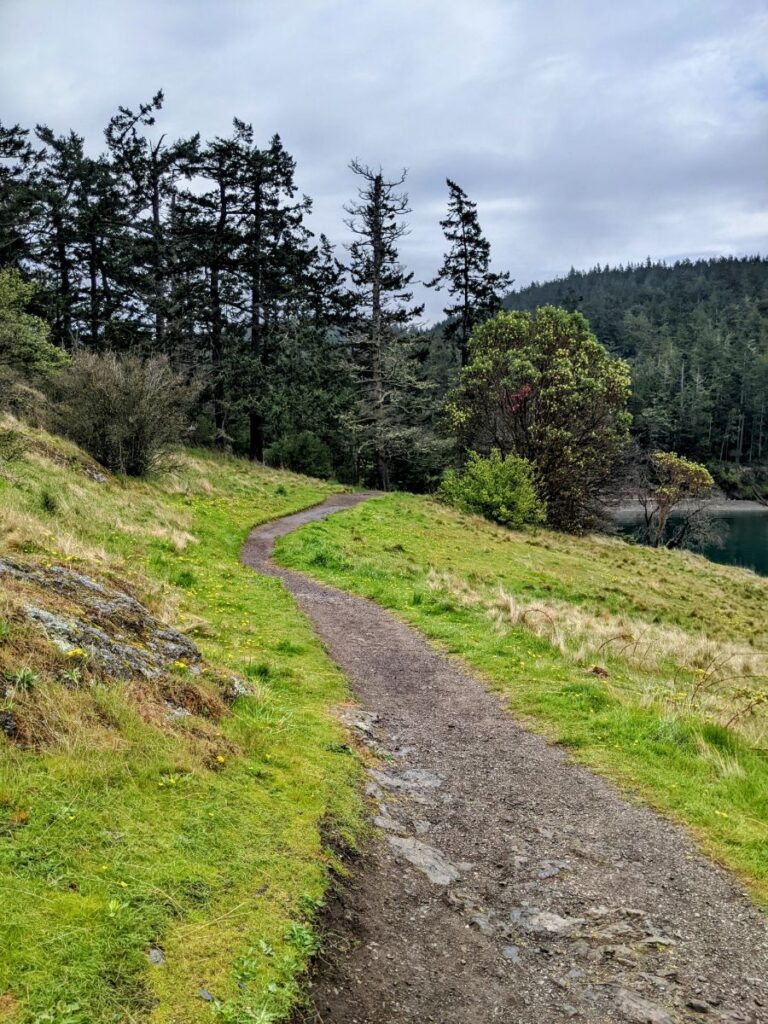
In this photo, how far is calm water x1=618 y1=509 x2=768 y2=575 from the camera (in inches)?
2072

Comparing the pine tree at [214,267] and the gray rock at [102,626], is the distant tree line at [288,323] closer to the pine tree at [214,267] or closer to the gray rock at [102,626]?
the pine tree at [214,267]

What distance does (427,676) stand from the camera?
10.6 meters

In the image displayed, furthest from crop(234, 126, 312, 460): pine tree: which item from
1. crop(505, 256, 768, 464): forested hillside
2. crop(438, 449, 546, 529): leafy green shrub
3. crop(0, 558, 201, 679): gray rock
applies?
crop(505, 256, 768, 464): forested hillside

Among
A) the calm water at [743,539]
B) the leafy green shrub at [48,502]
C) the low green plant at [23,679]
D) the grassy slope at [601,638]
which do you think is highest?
the leafy green shrub at [48,502]

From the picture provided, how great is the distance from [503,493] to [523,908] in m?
28.1

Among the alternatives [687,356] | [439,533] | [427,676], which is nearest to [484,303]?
[439,533]

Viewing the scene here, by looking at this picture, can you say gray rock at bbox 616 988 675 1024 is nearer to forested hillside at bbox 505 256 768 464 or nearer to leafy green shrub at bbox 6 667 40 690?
leafy green shrub at bbox 6 667 40 690

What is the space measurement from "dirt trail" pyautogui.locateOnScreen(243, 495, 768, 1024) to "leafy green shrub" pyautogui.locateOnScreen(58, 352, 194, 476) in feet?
56.2

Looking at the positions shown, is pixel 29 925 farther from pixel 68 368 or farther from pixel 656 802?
pixel 68 368

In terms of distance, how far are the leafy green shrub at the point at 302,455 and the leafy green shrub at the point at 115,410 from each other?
25.8 m

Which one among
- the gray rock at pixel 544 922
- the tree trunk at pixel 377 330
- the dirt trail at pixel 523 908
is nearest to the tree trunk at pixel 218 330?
the tree trunk at pixel 377 330

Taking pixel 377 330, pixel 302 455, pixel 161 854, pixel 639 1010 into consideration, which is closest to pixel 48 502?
pixel 161 854

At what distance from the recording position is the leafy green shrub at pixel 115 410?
71.2ft

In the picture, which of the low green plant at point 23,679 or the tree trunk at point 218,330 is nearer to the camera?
the low green plant at point 23,679
